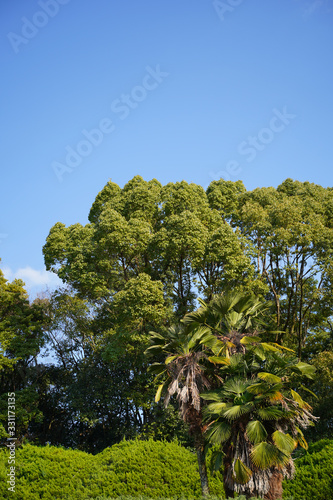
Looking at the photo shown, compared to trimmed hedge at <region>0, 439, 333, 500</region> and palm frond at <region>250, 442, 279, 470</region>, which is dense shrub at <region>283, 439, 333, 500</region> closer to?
trimmed hedge at <region>0, 439, 333, 500</region>

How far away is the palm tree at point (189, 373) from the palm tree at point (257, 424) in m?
0.56

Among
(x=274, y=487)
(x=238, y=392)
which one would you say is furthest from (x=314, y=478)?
(x=238, y=392)

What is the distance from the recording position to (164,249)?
20.5 meters

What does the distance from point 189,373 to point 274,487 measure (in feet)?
11.5

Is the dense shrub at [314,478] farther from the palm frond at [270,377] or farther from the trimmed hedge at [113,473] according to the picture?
the palm frond at [270,377]

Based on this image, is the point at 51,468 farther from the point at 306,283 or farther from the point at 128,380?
the point at 306,283

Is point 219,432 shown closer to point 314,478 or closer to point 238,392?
point 238,392

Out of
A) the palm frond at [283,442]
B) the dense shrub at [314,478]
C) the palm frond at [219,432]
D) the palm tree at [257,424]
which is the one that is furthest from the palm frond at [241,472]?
the dense shrub at [314,478]

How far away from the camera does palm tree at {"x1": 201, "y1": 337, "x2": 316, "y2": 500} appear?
35.5ft

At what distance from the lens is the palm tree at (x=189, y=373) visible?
12.3 meters

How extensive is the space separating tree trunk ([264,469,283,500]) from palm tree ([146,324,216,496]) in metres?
2.08

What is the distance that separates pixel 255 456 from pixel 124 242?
12.1 m

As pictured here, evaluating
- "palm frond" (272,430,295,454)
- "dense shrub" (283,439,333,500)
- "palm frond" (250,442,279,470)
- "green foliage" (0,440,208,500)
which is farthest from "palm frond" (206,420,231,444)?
"green foliage" (0,440,208,500)

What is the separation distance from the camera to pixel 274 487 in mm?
11242
